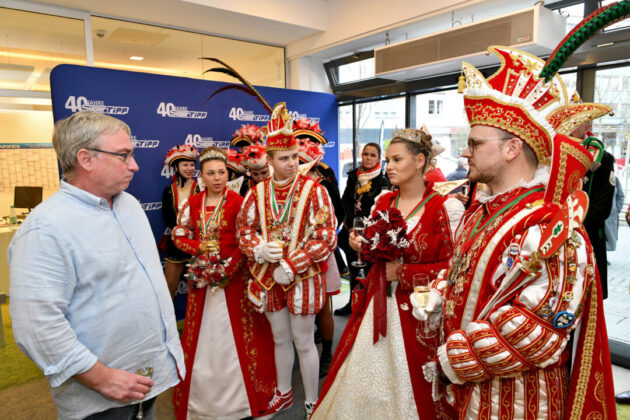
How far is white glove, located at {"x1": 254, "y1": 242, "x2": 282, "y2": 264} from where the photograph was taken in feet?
8.02

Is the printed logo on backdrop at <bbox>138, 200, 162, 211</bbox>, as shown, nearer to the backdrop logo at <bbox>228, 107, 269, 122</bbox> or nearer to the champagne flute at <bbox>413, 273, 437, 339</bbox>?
the backdrop logo at <bbox>228, 107, 269, 122</bbox>

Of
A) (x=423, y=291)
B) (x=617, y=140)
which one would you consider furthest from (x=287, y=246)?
(x=617, y=140)

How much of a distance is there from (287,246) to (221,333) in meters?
0.78

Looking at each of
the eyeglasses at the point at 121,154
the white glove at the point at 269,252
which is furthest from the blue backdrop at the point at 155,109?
the eyeglasses at the point at 121,154

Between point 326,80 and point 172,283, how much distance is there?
434 centimetres

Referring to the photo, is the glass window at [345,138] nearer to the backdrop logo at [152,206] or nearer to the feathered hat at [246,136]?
the feathered hat at [246,136]

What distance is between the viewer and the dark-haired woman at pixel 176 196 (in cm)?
372

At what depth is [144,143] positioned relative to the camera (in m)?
3.74

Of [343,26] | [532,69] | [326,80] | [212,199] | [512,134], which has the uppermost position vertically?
[343,26]

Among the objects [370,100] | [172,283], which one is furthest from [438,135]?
[172,283]

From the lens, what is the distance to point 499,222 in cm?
138

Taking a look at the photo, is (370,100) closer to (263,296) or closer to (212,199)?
(212,199)

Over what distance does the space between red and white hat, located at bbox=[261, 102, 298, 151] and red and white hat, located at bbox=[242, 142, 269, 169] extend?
3.20 feet

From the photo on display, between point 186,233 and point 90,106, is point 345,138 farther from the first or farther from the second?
point 186,233
